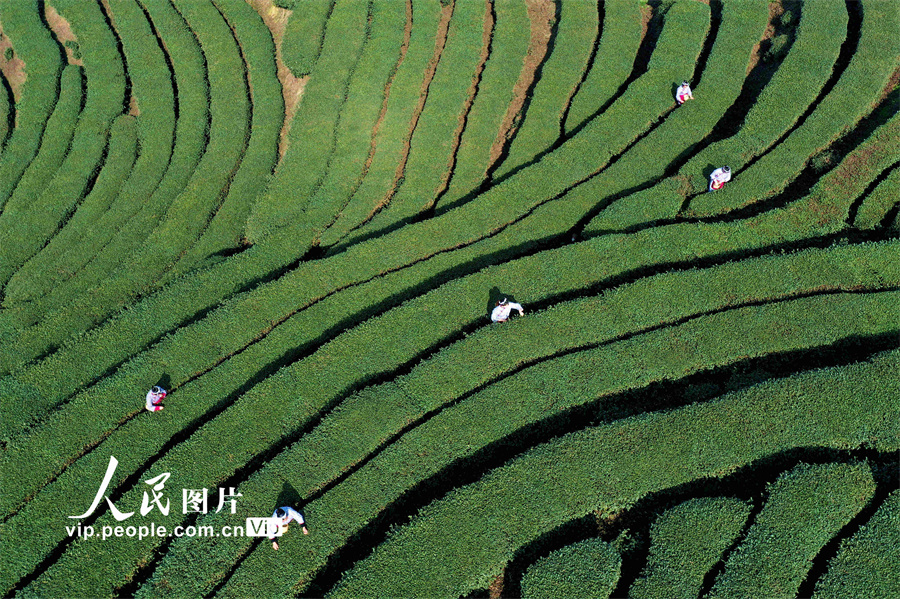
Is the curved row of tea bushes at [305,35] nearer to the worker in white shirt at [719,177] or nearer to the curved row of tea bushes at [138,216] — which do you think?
the curved row of tea bushes at [138,216]

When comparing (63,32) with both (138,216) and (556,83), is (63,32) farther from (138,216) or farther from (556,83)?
(556,83)

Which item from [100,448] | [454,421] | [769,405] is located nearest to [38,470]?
[100,448]

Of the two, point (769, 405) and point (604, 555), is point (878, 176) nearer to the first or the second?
Answer: point (769, 405)

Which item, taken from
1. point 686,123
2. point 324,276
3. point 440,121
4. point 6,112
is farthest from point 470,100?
point 6,112

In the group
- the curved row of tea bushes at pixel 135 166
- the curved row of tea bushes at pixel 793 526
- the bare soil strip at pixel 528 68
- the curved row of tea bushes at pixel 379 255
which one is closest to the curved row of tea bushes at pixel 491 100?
the bare soil strip at pixel 528 68

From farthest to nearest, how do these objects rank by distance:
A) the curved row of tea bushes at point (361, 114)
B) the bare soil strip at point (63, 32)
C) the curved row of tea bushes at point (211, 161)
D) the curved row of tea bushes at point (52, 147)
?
the bare soil strip at point (63, 32), the curved row of tea bushes at point (52, 147), the curved row of tea bushes at point (361, 114), the curved row of tea bushes at point (211, 161)

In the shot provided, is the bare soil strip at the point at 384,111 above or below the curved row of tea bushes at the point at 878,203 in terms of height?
above

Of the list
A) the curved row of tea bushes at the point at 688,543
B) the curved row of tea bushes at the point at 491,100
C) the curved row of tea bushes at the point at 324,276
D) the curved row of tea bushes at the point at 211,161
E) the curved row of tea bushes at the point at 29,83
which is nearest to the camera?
the curved row of tea bushes at the point at 688,543
